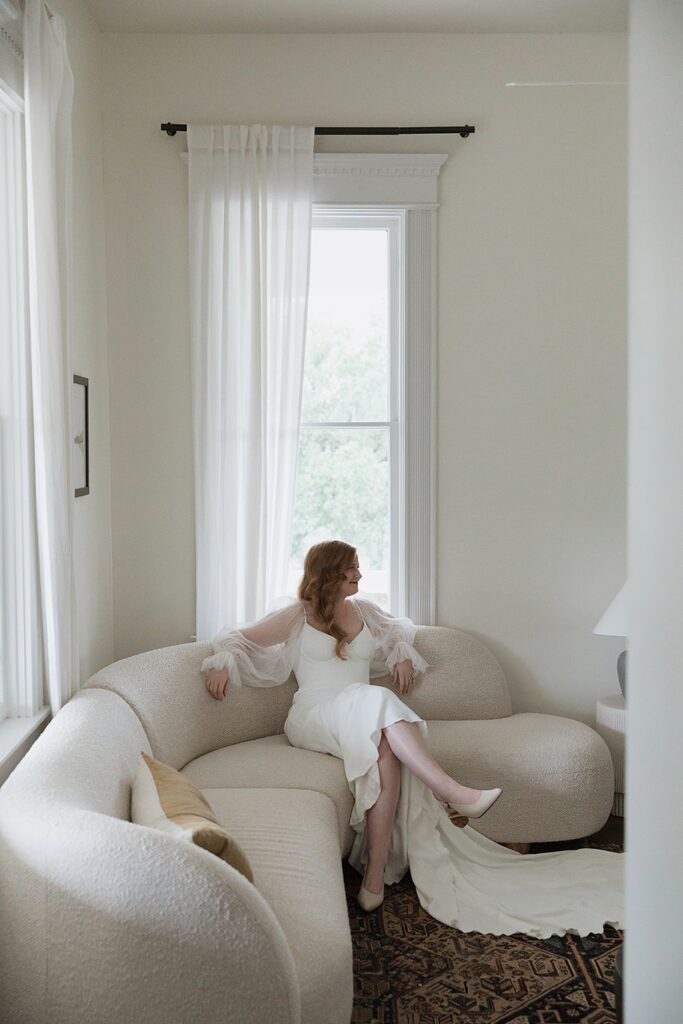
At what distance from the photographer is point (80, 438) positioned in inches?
131

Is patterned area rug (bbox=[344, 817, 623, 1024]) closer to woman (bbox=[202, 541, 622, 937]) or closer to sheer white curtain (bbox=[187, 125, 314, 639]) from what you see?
woman (bbox=[202, 541, 622, 937])

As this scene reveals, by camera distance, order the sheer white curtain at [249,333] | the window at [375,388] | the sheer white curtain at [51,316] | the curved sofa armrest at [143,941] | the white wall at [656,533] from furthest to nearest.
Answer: the window at [375,388] → the sheer white curtain at [249,333] → the sheer white curtain at [51,316] → the curved sofa armrest at [143,941] → the white wall at [656,533]

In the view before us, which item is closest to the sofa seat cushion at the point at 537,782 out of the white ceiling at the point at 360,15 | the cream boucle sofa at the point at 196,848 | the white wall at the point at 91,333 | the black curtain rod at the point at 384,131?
the cream boucle sofa at the point at 196,848

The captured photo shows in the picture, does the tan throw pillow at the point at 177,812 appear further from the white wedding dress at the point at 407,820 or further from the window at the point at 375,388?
the window at the point at 375,388

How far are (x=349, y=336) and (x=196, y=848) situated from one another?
8.34 ft

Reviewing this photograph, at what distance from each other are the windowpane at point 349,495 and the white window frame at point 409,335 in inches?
2.3

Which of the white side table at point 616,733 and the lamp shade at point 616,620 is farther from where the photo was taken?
the white side table at point 616,733

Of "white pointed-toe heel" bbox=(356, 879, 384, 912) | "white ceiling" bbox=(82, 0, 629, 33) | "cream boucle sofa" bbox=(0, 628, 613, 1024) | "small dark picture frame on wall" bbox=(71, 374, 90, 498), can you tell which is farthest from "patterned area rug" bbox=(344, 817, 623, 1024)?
"white ceiling" bbox=(82, 0, 629, 33)

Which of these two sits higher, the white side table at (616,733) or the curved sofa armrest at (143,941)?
the curved sofa armrest at (143,941)

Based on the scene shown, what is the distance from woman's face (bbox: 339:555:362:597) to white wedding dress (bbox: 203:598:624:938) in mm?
153

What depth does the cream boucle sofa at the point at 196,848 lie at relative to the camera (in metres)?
1.72

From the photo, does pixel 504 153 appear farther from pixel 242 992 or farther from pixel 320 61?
pixel 242 992

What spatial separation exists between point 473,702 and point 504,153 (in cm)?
225

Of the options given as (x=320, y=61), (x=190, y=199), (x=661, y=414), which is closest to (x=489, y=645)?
(x=190, y=199)
